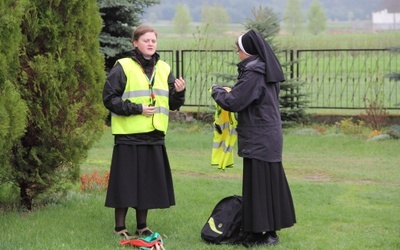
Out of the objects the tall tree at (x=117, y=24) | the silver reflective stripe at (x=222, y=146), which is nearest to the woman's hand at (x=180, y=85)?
the silver reflective stripe at (x=222, y=146)

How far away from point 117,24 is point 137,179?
11.2 meters

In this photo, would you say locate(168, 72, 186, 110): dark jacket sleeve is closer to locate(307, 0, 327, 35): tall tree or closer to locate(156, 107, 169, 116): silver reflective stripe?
locate(156, 107, 169, 116): silver reflective stripe

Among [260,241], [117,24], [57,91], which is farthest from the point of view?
[117,24]

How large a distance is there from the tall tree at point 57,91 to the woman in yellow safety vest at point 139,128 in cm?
106

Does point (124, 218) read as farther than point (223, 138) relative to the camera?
No

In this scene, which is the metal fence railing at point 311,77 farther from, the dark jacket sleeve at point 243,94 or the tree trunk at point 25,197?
the dark jacket sleeve at point 243,94

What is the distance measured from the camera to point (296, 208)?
9.84 meters

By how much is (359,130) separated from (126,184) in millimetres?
10191

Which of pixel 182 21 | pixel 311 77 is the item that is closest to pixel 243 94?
pixel 311 77

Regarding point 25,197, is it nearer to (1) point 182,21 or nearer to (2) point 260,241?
(2) point 260,241

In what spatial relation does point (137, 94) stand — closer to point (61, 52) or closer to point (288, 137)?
point (61, 52)

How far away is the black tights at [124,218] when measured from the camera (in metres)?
8.24

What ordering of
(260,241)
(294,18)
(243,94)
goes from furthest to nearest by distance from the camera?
1. (294,18)
2. (260,241)
3. (243,94)

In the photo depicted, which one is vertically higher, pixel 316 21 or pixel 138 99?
pixel 138 99
